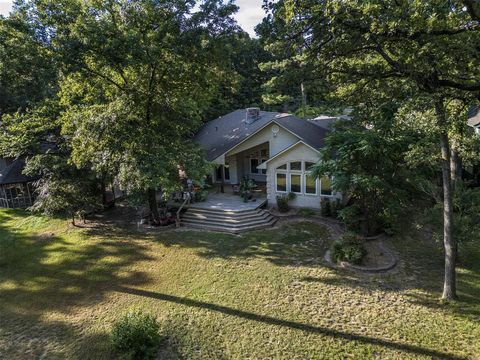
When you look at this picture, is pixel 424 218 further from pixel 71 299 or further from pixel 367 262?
pixel 71 299

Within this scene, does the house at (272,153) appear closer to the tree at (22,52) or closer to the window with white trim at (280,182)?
the window with white trim at (280,182)

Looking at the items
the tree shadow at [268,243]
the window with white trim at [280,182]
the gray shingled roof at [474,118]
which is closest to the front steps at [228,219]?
the tree shadow at [268,243]

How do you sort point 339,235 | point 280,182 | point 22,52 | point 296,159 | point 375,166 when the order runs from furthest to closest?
1. point 280,182
2. point 296,159
3. point 339,235
4. point 22,52
5. point 375,166

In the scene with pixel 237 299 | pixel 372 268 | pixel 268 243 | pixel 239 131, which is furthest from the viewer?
pixel 239 131

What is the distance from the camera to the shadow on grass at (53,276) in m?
9.22

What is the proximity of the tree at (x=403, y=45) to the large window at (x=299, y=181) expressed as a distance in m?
7.73

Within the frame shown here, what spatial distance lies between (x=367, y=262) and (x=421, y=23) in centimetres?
841

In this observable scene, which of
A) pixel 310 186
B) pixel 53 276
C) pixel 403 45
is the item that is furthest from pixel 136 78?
pixel 403 45

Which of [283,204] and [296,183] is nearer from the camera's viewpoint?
[283,204]

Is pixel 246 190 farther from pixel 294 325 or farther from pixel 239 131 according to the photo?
pixel 294 325

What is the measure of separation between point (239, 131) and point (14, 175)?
1694 centimetres

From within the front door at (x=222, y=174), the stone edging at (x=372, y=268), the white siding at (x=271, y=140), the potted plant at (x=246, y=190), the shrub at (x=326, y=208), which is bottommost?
the stone edging at (x=372, y=268)

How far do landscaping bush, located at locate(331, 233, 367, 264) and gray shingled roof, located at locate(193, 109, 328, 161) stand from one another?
652 cm

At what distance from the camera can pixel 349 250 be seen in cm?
1184
